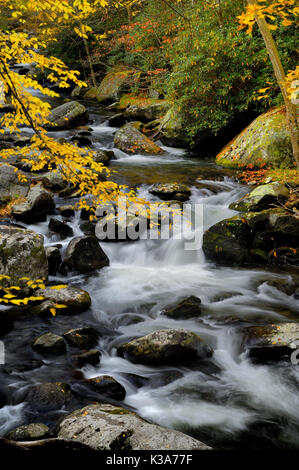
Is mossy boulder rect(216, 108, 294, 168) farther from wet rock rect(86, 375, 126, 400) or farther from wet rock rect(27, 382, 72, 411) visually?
wet rock rect(27, 382, 72, 411)

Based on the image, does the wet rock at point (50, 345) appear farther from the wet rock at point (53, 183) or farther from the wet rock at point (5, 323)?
the wet rock at point (53, 183)

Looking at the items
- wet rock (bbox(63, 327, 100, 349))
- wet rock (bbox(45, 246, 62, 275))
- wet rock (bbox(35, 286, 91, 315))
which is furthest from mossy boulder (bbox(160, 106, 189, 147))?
wet rock (bbox(63, 327, 100, 349))

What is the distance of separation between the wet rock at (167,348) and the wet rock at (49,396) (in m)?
0.96

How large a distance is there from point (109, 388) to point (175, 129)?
10.8 metres

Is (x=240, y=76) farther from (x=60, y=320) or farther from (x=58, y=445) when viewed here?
(x=58, y=445)

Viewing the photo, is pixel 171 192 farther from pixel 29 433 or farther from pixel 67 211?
pixel 29 433

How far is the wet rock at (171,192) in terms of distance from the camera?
28.8ft

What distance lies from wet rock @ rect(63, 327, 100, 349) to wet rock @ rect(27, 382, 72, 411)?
0.85 metres

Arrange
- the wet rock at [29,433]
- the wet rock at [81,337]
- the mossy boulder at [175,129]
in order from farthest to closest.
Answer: the mossy boulder at [175,129] < the wet rock at [81,337] < the wet rock at [29,433]

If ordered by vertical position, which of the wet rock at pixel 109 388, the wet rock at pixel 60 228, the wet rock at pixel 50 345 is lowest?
the wet rock at pixel 109 388

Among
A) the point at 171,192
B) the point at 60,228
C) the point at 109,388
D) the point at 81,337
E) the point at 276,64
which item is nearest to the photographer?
the point at 109,388

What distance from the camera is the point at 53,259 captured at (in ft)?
21.2

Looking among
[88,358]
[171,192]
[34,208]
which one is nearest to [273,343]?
[88,358]

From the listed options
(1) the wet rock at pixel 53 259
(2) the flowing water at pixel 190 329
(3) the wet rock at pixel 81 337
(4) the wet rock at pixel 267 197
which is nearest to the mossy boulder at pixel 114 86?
(2) the flowing water at pixel 190 329
